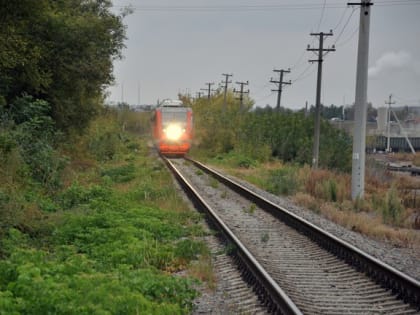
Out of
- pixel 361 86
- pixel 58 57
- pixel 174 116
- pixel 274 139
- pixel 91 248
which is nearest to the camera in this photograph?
pixel 91 248

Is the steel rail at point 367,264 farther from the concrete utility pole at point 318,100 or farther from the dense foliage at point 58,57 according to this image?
the concrete utility pole at point 318,100

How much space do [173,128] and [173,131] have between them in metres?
0.22

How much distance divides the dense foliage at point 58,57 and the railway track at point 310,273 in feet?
27.0

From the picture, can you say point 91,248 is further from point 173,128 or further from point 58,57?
point 173,128

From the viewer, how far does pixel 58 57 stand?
69.6 feet

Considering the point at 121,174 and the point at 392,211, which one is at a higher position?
the point at 121,174

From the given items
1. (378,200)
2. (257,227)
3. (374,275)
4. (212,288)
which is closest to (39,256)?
(212,288)

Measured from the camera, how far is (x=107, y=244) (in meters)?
9.64

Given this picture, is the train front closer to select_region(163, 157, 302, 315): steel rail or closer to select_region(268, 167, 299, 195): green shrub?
select_region(268, 167, 299, 195): green shrub

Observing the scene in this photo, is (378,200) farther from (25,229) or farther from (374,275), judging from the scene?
(25,229)

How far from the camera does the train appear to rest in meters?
39.7

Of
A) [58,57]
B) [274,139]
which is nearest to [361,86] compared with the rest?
[58,57]

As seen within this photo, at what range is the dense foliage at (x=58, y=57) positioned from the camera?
16.9 metres

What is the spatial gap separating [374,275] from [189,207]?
7.70 meters
